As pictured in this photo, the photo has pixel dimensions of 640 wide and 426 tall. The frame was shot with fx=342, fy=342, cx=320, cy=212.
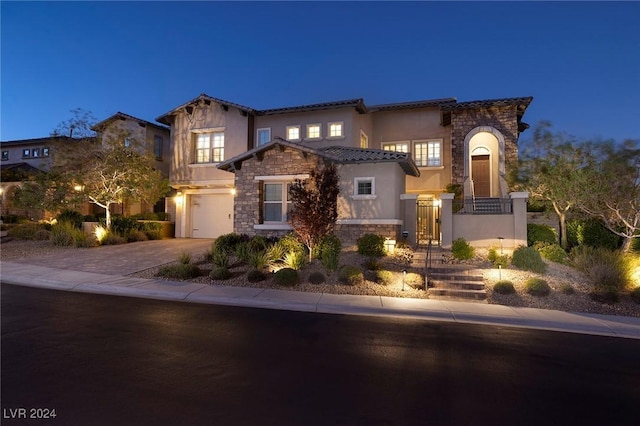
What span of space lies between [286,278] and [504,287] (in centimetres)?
637

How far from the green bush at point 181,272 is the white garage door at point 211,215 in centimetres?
997

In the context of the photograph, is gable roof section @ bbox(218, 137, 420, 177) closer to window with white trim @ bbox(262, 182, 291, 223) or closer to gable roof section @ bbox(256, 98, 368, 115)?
window with white trim @ bbox(262, 182, 291, 223)

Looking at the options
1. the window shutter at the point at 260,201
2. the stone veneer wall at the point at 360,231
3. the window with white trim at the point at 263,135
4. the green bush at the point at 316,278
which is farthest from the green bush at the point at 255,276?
the window with white trim at the point at 263,135

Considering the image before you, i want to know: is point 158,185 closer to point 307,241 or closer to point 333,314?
point 307,241

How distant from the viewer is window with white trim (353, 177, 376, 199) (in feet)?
48.8

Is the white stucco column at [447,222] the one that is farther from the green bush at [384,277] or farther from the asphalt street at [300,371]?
the asphalt street at [300,371]

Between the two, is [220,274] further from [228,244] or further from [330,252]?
[330,252]

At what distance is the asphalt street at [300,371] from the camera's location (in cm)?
381

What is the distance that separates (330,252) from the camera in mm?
11836

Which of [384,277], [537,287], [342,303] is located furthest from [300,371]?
[537,287]

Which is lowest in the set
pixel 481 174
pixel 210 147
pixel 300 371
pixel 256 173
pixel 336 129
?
pixel 300 371

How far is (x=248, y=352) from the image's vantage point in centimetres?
549

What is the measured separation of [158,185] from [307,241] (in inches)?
465

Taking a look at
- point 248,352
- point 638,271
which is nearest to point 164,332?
point 248,352
